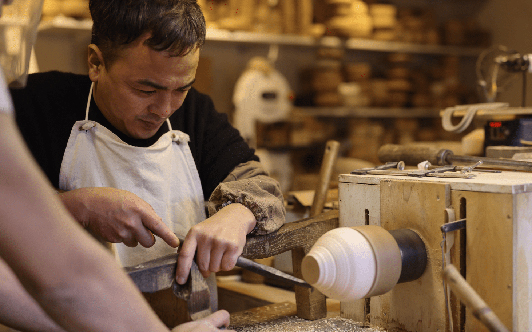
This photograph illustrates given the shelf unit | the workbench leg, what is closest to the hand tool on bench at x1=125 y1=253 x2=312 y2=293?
the workbench leg

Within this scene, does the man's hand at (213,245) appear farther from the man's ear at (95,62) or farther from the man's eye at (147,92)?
the man's ear at (95,62)

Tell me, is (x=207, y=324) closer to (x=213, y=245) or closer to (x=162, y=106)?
(x=213, y=245)

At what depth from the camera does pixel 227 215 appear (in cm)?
108

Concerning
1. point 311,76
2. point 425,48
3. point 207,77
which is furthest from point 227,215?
point 425,48

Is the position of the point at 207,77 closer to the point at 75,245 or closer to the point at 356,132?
the point at 356,132

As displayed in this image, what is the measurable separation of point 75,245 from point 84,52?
11.0 ft

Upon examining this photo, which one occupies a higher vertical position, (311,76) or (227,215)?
(311,76)

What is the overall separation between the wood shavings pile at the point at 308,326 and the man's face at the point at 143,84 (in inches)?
20.4

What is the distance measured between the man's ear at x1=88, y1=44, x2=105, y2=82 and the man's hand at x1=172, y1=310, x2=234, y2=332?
661 millimetres

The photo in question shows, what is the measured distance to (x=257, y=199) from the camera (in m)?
1.16

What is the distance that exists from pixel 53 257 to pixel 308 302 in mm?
757

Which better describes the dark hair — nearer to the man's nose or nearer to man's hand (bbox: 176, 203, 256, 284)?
the man's nose

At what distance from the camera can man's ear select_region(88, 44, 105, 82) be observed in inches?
48.1

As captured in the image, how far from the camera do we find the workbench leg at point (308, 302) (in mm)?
1186
